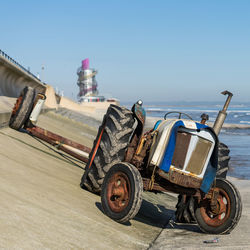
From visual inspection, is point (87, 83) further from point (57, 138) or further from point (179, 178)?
point (179, 178)

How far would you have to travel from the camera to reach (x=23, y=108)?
29.0 feet

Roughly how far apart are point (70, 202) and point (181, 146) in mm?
1540

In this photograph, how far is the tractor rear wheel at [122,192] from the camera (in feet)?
13.6

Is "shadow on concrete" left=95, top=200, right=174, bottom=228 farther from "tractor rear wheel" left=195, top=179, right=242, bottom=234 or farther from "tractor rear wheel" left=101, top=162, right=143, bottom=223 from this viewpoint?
"tractor rear wheel" left=195, top=179, right=242, bottom=234

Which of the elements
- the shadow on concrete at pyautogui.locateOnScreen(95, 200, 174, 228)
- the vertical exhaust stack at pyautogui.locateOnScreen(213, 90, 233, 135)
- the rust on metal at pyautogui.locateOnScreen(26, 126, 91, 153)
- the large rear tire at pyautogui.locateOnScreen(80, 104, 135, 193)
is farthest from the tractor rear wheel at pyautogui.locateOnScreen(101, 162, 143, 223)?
the rust on metal at pyautogui.locateOnScreen(26, 126, 91, 153)

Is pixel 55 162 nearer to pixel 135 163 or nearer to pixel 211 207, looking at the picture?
pixel 135 163

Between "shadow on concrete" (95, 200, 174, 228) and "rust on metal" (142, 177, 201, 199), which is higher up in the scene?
"rust on metal" (142, 177, 201, 199)

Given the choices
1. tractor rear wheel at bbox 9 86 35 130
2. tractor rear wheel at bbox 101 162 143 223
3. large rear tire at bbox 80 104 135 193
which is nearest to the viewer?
tractor rear wheel at bbox 101 162 143 223

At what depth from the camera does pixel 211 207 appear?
15.5 ft

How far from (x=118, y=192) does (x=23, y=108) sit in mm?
5163

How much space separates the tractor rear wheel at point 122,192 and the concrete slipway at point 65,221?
0.14 meters

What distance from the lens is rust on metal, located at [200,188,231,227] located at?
461 centimetres

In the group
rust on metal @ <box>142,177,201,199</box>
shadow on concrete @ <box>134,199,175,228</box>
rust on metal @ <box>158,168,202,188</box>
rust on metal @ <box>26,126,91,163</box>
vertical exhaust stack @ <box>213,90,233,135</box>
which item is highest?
vertical exhaust stack @ <box>213,90,233,135</box>

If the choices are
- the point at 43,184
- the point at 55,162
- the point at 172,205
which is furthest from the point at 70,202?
the point at 172,205
